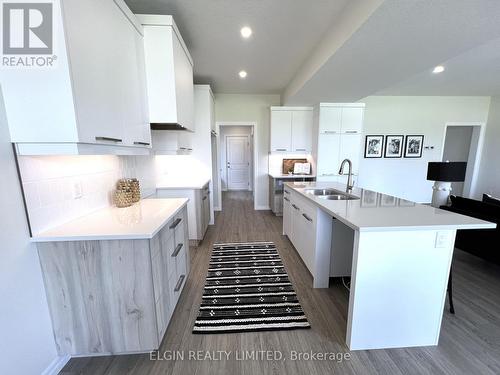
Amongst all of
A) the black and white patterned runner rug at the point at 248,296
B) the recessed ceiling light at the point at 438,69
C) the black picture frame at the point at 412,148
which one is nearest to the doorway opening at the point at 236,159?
the black picture frame at the point at 412,148

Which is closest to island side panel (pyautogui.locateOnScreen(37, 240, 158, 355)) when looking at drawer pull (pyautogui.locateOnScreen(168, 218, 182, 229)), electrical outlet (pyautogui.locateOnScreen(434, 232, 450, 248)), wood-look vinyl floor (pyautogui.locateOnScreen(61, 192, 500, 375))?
wood-look vinyl floor (pyautogui.locateOnScreen(61, 192, 500, 375))

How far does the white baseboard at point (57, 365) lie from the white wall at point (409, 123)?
18.1ft

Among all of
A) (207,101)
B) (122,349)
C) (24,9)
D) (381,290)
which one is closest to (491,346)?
(381,290)

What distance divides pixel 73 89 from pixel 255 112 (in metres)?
4.20

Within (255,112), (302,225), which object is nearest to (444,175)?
(302,225)

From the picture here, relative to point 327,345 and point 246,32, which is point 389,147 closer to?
point 246,32

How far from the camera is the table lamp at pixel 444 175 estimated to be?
3.28 meters

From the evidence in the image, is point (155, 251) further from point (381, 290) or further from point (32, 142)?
point (381, 290)

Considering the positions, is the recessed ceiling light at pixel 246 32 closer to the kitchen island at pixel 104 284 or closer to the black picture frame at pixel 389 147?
the kitchen island at pixel 104 284

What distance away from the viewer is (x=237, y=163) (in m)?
7.71

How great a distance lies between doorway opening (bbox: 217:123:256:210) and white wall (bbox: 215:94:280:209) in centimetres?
228

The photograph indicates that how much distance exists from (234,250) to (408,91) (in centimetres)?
487

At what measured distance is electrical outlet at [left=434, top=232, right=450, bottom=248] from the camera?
1.38 metres

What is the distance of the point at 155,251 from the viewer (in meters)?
1.37
